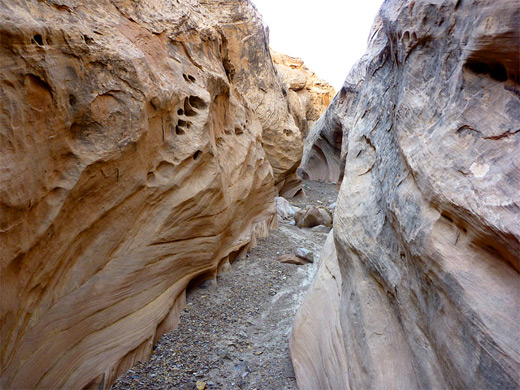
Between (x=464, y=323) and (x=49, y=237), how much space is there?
2.47 meters

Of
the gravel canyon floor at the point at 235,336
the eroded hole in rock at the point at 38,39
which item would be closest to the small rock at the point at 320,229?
the gravel canyon floor at the point at 235,336

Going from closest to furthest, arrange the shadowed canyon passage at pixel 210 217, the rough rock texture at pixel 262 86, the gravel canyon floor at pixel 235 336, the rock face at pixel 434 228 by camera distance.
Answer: the rock face at pixel 434 228
the shadowed canyon passage at pixel 210 217
the gravel canyon floor at pixel 235 336
the rough rock texture at pixel 262 86

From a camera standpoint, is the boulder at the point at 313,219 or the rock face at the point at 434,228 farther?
the boulder at the point at 313,219

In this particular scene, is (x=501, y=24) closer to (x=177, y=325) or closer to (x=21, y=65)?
(x=21, y=65)

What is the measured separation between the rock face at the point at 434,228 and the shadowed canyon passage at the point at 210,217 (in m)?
0.01

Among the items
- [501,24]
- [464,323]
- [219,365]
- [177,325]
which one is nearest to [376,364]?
[464,323]

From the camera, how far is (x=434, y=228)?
1.98 m

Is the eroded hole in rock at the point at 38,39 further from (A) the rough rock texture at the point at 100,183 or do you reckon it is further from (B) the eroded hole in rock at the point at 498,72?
(B) the eroded hole in rock at the point at 498,72

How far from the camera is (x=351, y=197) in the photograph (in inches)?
136

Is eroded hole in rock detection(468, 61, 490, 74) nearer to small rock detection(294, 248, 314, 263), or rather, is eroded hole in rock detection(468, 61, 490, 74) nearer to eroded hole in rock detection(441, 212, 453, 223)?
eroded hole in rock detection(441, 212, 453, 223)

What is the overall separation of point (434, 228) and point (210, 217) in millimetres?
3012

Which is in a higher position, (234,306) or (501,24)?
(501,24)

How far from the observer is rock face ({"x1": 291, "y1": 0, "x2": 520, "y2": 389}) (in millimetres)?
1609

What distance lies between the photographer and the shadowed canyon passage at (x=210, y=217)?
1.79 meters
